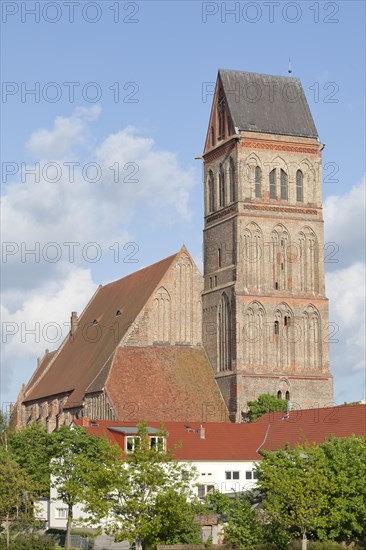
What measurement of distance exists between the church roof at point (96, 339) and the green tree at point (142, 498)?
32.4 metres

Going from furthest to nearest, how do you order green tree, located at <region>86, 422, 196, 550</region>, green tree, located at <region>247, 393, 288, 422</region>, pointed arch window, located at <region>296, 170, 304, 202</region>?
pointed arch window, located at <region>296, 170, 304, 202</region>, green tree, located at <region>247, 393, 288, 422</region>, green tree, located at <region>86, 422, 196, 550</region>

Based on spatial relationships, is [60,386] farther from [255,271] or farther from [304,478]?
[304,478]

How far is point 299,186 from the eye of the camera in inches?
3546

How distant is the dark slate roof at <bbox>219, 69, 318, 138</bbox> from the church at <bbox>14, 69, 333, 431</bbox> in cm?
10

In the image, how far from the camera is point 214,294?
88688 mm

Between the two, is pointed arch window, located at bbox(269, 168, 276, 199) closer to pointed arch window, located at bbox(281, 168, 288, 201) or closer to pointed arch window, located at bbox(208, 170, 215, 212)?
pointed arch window, located at bbox(281, 168, 288, 201)

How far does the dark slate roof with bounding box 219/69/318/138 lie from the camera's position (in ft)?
293

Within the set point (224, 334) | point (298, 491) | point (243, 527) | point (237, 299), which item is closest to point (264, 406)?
point (224, 334)

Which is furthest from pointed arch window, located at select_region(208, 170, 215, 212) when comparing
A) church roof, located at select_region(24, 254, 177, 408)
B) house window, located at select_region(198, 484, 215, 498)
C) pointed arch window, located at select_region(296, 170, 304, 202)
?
house window, located at select_region(198, 484, 215, 498)

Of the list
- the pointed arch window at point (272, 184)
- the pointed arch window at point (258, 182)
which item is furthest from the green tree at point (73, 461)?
the pointed arch window at point (272, 184)

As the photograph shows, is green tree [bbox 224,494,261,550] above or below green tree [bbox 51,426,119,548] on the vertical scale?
below

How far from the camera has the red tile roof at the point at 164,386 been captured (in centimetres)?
8250

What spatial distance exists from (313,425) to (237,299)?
14.9m

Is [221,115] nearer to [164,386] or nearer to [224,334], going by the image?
[224,334]
